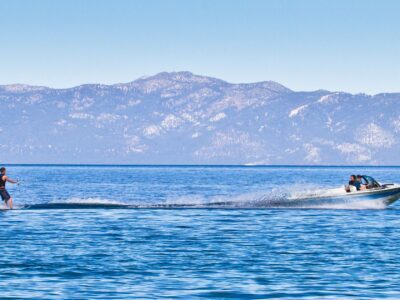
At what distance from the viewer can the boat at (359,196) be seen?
58.0 m

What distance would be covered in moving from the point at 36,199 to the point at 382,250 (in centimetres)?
5111

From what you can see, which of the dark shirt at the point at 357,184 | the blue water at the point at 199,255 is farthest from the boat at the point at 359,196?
the blue water at the point at 199,255

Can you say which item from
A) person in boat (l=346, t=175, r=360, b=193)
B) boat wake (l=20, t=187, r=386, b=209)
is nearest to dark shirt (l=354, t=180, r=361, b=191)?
person in boat (l=346, t=175, r=360, b=193)

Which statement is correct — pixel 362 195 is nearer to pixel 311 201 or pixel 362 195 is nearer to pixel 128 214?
pixel 311 201

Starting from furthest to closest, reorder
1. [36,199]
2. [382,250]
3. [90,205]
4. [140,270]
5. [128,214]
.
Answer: [36,199]
[90,205]
[128,214]
[382,250]
[140,270]


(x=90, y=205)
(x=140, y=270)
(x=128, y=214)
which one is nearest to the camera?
(x=140, y=270)

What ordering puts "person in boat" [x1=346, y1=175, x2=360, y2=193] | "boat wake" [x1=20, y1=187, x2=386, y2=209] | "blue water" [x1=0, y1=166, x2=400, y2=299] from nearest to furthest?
1. "blue water" [x1=0, y1=166, x2=400, y2=299]
2. "person in boat" [x1=346, y1=175, x2=360, y2=193]
3. "boat wake" [x1=20, y1=187, x2=386, y2=209]

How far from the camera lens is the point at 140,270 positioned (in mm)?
29500

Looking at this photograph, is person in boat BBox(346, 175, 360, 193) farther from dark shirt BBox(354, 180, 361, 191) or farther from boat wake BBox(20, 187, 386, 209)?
boat wake BBox(20, 187, 386, 209)

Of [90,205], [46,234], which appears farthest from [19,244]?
[90,205]

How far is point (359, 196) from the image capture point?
58.0 metres

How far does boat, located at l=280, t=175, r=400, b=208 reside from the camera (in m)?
58.0

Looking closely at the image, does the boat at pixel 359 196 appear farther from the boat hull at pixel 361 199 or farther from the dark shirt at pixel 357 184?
the dark shirt at pixel 357 184

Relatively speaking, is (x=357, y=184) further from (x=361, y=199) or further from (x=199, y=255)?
(x=199, y=255)
